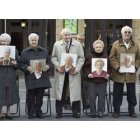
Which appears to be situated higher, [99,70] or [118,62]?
[118,62]

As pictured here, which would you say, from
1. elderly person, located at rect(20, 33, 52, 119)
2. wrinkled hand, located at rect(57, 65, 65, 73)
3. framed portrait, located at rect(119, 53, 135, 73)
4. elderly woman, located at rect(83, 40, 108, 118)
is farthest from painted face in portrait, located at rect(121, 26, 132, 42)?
elderly person, located at rect(20, 33, 52, 119)

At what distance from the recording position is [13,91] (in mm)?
9594

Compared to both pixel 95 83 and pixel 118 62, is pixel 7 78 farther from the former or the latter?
pixel 118 62

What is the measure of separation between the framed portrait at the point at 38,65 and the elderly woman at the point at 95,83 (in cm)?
84

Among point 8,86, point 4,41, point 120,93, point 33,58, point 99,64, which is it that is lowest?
point 120,93

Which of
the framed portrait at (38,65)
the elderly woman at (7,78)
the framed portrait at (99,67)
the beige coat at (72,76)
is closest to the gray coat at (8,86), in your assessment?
the elderly woman at (7,78)

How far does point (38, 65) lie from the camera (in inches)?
375

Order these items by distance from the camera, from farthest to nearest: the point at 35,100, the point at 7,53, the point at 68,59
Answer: the point at 35,100
the point at 68,59
the point at 7,53

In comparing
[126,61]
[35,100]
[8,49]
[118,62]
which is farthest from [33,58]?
[126,61]

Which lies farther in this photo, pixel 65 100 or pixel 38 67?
pixel 65 100

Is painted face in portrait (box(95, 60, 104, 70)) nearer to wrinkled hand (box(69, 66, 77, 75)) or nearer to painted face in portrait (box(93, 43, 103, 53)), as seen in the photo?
painted face in portrait (box(93, 43, 103, 53))

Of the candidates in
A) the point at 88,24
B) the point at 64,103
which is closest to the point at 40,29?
the point at 88,24

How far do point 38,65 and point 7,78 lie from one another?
0.64m

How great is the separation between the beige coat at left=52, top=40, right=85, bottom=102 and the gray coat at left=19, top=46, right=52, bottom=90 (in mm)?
198
